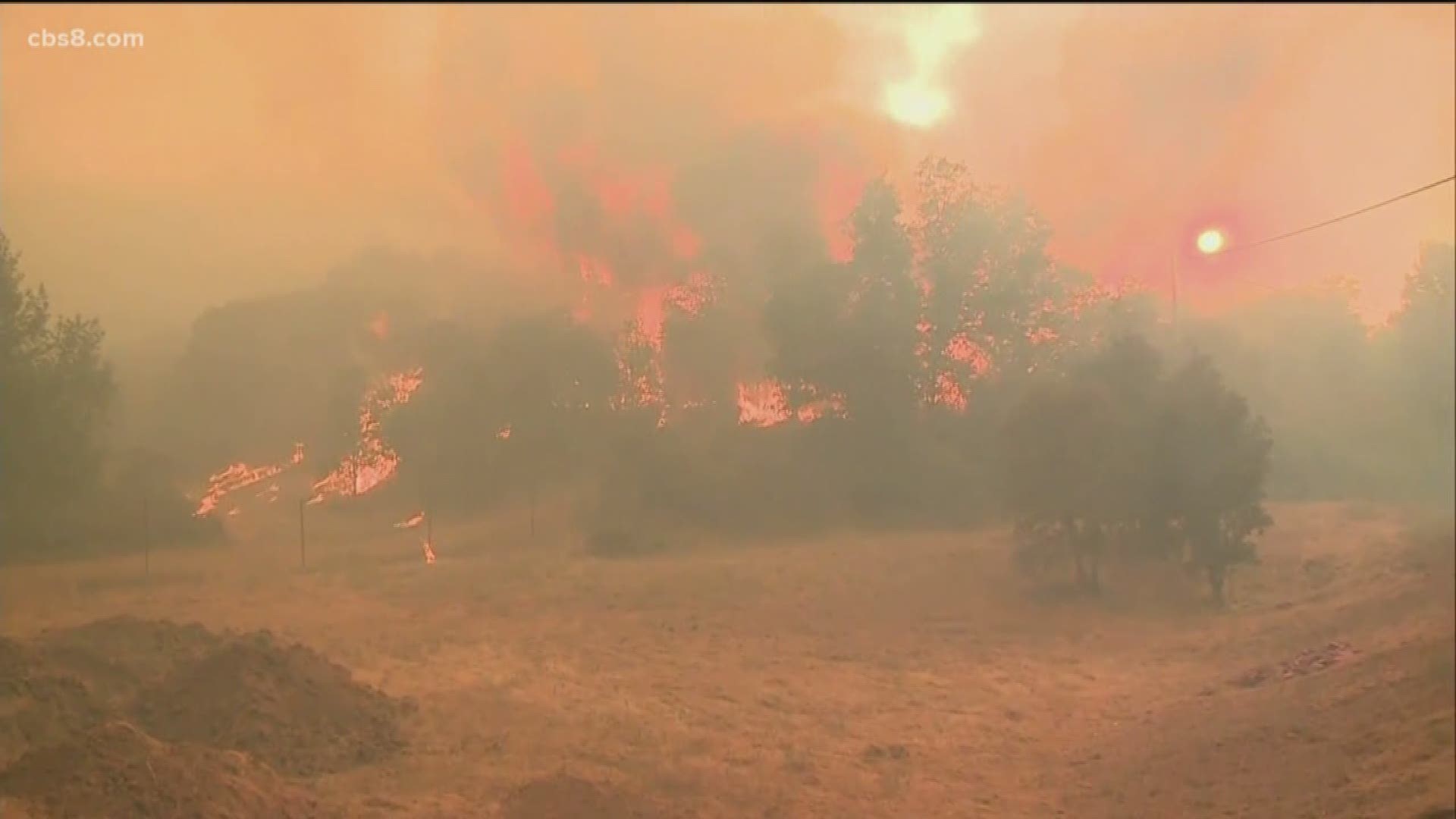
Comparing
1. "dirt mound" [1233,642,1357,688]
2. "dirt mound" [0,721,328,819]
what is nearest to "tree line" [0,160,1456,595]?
"dirt mound" [1233,642,1357,688]

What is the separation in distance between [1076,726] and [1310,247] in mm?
17816

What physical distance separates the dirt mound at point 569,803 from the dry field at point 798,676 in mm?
25

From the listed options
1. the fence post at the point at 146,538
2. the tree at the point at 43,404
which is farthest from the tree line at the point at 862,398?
the fence post at the point at 146,538

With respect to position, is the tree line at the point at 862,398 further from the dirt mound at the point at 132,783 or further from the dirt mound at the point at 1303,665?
A: the dirt mound at the point at 132,783

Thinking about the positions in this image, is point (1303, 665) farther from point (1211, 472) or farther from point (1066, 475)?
point (1066, 475)

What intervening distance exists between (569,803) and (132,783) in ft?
7.94

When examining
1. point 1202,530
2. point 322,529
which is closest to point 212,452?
point 322,529

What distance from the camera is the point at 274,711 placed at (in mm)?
7164

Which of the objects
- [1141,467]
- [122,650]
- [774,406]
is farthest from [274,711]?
[774,406]

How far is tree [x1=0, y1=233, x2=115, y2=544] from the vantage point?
27.8ft

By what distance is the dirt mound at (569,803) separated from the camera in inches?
225

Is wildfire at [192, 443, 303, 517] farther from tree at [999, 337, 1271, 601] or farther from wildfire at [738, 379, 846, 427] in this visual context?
tree at [999, 337, 1271, 601]

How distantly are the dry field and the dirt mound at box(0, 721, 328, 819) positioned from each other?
33 mm

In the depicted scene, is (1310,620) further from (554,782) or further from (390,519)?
(390,519)
